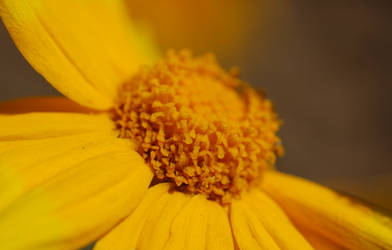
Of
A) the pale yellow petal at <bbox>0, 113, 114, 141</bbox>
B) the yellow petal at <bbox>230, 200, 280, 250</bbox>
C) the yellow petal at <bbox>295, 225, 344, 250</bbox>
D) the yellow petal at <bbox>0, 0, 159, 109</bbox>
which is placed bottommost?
the yellow petal at <bbox>295, 225, 344, 250</bbox>

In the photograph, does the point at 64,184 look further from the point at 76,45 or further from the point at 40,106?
the point at 76,45

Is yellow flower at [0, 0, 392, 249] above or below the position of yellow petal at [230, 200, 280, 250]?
above

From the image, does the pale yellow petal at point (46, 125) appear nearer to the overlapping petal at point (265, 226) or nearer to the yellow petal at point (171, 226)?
the yellow petal at point (171, 226)

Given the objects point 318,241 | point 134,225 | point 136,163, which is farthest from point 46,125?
point 318,241

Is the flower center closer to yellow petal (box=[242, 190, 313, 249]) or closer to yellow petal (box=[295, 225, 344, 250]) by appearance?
yellow petal (box=[242, 190, 313, 249])

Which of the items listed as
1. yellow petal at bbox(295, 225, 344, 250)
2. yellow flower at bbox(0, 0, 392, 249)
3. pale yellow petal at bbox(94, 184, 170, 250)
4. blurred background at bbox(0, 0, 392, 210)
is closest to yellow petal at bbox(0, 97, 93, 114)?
yellow flower at bbox(0, 0, 392, 249)

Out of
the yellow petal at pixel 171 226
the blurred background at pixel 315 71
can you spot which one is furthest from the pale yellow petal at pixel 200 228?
the blurred background at pixel 315 71
